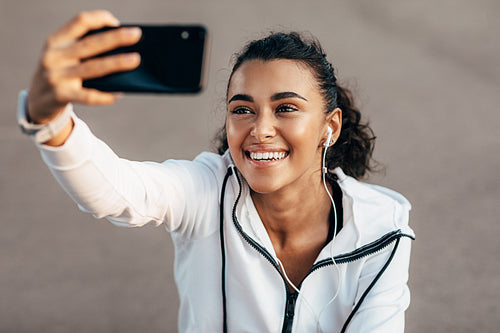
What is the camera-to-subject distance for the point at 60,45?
108 centimetres

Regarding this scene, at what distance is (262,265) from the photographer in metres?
1.83

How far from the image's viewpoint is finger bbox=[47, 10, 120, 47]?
1.07 m

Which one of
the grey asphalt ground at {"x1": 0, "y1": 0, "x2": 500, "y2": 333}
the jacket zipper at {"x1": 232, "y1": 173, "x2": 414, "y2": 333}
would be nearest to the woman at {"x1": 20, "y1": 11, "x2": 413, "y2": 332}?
the jacket zipper at {"x1": 232, "y1": 173, "x2": 414, "y2": 333}

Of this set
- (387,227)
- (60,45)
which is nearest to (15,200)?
A: (387,227)

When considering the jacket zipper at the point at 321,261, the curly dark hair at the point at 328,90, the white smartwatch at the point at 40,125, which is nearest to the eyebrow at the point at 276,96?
the curly dark hair at the point at 328,90

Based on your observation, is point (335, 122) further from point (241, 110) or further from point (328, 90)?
point (241, 110)

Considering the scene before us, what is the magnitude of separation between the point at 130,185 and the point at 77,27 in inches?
19.2

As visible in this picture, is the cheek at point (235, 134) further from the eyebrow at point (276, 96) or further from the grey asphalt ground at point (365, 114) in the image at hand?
the grey asphalt ground at point (365, 114)

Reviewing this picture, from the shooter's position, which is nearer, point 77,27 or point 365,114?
point 77,27

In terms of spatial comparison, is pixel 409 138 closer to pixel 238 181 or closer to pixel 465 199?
pixel 465 199

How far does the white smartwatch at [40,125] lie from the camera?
1.16m

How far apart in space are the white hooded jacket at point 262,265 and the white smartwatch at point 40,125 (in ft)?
1.71

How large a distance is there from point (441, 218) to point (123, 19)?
3536 mm

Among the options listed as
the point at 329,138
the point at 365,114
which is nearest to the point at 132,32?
the point at 329,138
